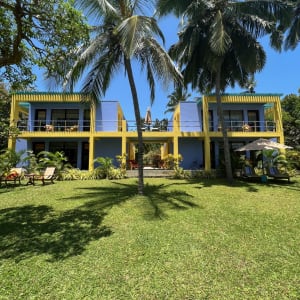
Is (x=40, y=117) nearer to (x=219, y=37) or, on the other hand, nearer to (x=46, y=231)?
(x=219, y=37)

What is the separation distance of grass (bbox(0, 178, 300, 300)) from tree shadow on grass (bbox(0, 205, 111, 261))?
0.02 m

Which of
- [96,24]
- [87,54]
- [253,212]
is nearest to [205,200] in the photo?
[253,212]

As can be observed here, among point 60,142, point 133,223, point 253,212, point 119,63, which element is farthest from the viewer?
point 60,142

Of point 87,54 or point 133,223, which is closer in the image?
point 133,223

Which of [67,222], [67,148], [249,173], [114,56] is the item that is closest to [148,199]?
[67,222]

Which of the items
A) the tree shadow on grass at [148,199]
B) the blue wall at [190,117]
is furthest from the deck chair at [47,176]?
the blue wall at [190,117]

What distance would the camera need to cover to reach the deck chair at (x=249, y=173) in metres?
15.0

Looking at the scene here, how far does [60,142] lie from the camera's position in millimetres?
21312

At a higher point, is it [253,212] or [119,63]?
[119,63]

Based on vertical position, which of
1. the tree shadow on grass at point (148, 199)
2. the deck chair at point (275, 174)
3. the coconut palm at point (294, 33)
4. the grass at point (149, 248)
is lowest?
the grass at point (149, 248)

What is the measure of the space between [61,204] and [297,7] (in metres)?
18.7

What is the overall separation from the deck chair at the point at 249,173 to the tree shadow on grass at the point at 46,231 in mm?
10459

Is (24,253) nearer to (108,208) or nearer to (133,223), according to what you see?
(133,223)

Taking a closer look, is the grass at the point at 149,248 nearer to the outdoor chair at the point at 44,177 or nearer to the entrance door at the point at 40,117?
the outdoor chair at the point at 44,177
